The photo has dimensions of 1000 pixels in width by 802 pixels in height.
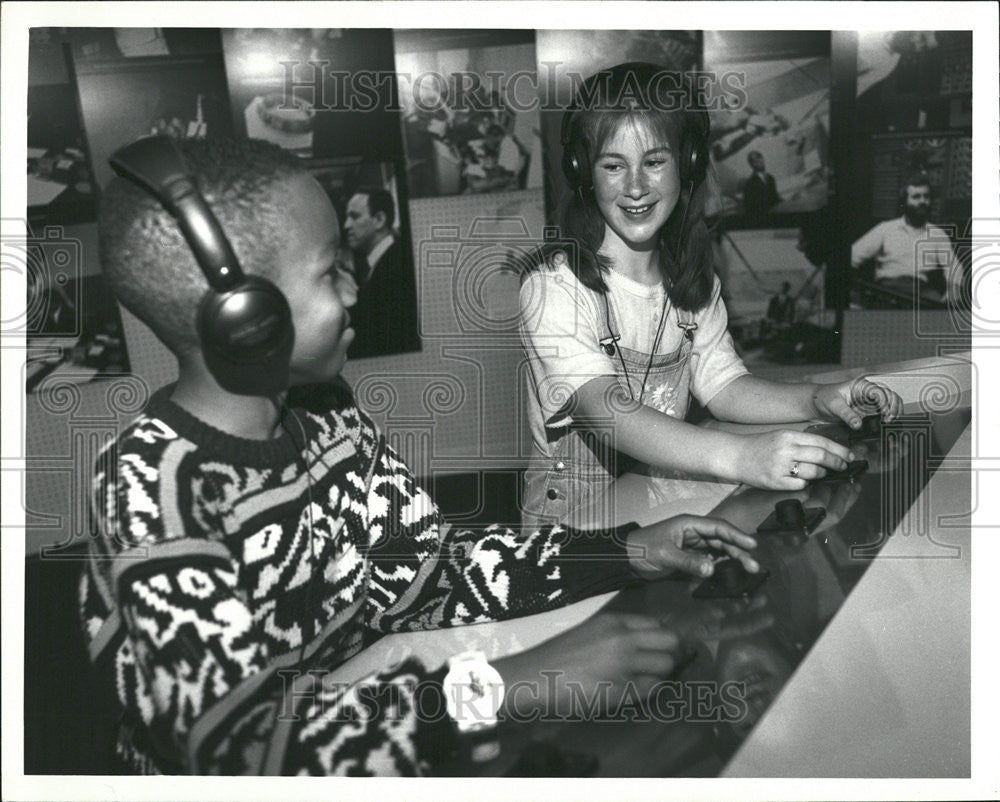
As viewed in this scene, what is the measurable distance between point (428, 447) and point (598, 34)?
0.46 m

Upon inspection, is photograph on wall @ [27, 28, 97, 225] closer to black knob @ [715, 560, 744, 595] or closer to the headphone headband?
the headphone headband

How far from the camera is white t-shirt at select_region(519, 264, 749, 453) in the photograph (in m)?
1.00

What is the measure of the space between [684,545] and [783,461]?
164 millimetres

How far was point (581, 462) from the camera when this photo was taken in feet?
3.31

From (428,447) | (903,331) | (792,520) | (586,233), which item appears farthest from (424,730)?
(903,331)

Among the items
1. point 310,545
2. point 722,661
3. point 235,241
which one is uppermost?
point 235,241

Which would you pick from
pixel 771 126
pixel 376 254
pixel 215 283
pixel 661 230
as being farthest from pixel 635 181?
pixel 215 283

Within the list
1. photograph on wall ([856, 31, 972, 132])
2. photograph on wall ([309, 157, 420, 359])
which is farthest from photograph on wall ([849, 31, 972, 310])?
photograph on wall ([309, 157, 420, 359])

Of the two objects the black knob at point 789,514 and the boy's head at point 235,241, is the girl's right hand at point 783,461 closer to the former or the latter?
the black knob at point 789,514

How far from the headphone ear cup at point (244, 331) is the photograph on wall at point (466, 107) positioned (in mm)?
310

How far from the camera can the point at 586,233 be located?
1.03m

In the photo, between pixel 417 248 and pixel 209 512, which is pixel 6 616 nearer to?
pixel 209 512

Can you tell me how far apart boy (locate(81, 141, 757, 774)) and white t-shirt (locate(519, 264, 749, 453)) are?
0.19 m

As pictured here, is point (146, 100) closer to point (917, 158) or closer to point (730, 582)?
point (730, 582)
